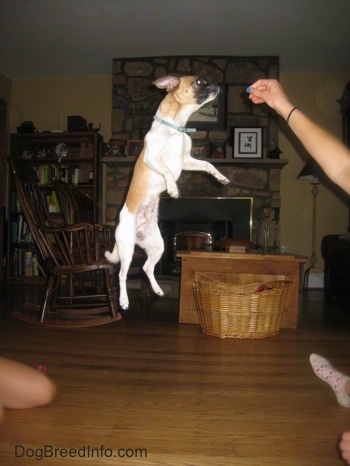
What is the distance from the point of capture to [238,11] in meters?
3.45

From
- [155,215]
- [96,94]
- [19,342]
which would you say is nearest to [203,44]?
[96,94]

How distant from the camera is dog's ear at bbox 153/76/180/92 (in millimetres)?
779

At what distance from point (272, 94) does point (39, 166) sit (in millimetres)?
4170

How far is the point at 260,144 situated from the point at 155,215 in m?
3.63

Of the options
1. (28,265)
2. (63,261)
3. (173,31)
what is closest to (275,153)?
(173,31)

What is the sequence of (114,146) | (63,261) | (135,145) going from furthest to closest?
(135,145) < (63,261) < (114,146)

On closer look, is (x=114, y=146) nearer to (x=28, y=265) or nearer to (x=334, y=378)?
(x=334, y=378)

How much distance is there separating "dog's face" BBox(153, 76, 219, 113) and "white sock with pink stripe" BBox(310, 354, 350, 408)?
1122mm

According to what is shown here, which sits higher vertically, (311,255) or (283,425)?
(311,255)

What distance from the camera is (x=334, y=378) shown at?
55.8 inches

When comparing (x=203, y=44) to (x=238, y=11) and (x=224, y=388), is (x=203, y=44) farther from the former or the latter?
(x=224, y=388)

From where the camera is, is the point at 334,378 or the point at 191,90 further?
the point at 334,378

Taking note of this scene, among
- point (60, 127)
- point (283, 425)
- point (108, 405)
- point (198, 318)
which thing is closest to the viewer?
point (283, 425)

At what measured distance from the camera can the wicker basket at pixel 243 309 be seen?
235 cm
